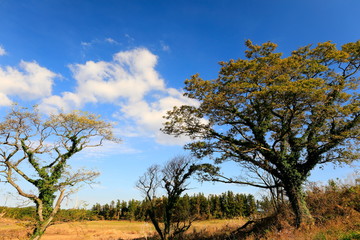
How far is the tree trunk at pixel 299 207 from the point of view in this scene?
12977mm

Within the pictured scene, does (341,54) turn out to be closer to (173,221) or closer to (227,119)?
(227,119)

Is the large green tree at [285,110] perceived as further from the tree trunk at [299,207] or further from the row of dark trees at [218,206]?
the row of dark trees at [218,206]

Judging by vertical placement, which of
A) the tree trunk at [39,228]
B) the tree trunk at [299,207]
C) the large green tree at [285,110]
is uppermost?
the large green tree at [285,110]

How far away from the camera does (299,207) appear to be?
13.5m

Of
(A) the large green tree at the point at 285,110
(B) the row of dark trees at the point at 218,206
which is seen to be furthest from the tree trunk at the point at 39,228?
(B) the row of dark trees at the point at 218,206

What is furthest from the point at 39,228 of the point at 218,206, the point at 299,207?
the point at 218,206

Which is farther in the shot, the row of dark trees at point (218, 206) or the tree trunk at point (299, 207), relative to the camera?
the row of dark trees at point (218, 206)

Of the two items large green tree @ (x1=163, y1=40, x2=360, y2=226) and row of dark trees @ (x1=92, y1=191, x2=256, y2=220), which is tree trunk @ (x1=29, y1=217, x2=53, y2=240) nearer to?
large green tree @ (x1=163, y1=40, x2=360, y2=226)

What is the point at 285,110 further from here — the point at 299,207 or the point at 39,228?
the point at 39,228

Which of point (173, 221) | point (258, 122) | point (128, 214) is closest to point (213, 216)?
point (128, 214)

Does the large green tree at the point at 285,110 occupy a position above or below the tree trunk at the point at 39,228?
above

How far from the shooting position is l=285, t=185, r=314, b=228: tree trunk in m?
13.0

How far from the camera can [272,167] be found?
15.7 meters

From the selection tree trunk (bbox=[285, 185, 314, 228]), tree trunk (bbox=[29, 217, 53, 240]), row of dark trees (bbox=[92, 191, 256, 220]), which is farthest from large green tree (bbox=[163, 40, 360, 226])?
row of dark trees (bbox=[92, 191, 256, 220])
